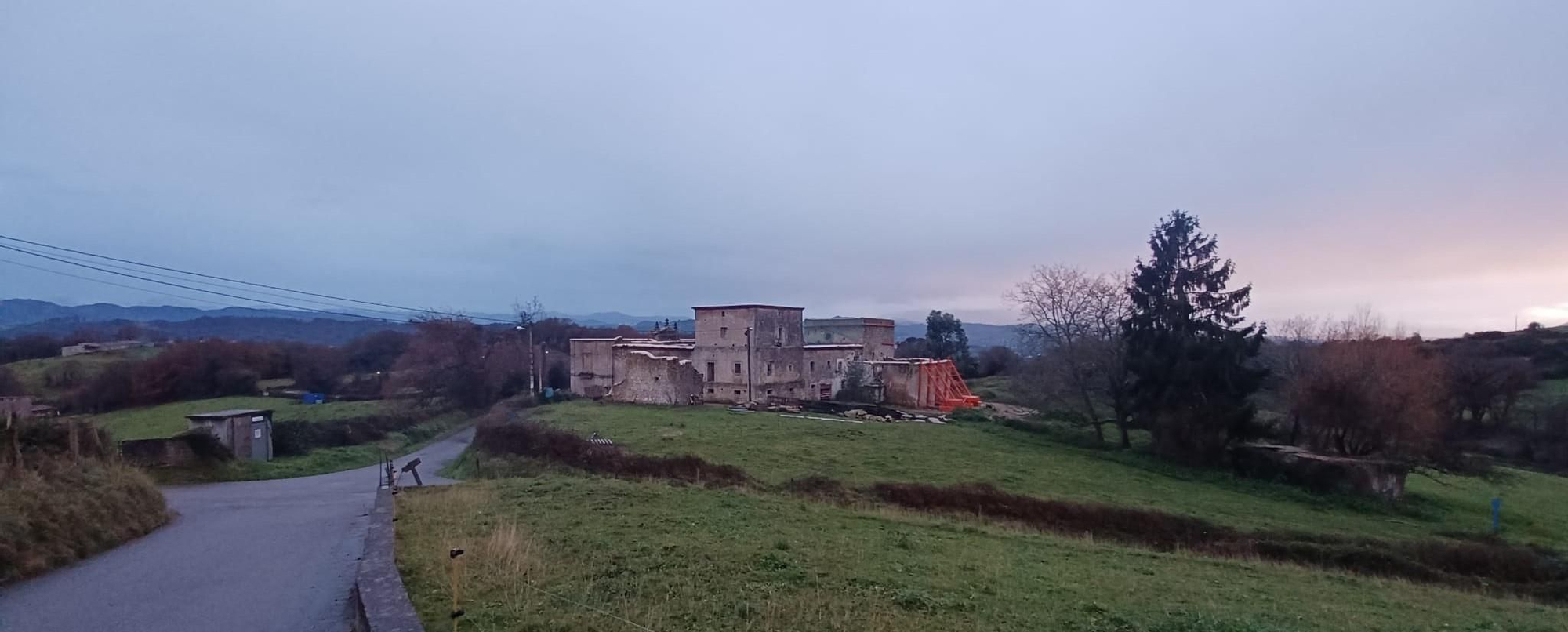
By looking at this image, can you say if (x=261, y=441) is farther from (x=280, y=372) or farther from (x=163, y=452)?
(x=280, y=372)

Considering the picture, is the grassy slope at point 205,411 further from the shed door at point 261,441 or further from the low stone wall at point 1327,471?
the low stone wall at point 1327,471

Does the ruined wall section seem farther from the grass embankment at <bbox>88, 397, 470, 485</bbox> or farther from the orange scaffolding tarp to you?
the grass embankment at <bbox>88, 397, 470, 485</bbox>

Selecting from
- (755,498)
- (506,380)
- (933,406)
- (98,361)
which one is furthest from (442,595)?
(98,361)

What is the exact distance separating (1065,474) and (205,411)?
47815 millimetres

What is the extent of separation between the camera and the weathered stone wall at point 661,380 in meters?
42.2

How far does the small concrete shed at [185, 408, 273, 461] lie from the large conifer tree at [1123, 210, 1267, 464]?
35.1 meters

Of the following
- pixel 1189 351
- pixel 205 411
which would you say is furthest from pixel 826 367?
pixel 205 411

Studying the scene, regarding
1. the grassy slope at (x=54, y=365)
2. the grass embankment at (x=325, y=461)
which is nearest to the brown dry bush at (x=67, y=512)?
the grass embankment at (x=325, y=461)

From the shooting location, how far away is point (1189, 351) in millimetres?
29562


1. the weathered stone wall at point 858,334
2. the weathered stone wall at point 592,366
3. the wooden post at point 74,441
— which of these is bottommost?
the wooden post at point 74,441

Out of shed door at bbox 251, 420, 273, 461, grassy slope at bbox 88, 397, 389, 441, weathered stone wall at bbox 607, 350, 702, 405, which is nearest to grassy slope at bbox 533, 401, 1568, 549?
weathered stone wall at bbox 607, 350, 702, 405

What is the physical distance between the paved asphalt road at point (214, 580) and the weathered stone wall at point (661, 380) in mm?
24603

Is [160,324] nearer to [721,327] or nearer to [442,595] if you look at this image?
[721,327]

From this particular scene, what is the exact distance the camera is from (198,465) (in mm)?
26125
